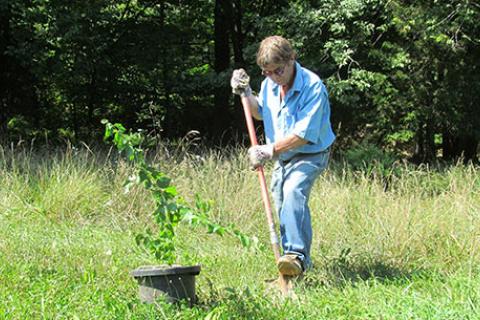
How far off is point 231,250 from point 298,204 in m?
1.21

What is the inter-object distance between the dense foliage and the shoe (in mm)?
5222

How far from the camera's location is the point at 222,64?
1598 cm

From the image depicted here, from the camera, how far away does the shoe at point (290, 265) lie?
4.60 metres

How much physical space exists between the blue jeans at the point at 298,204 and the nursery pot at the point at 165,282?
89cm

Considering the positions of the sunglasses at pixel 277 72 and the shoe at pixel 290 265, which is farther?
the sunglasses at pixel 277 72

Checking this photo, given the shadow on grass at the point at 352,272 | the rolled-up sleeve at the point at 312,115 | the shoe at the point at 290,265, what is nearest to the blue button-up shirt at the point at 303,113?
the rolled-up sleeve at the point at 312,115

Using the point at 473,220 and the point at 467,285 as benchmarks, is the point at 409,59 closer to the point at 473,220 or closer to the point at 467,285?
the point at 473,220

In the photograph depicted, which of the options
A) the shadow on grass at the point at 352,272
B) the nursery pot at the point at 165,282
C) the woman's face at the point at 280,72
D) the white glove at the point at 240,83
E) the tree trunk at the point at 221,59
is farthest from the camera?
the tree trunk at the point at 221,59

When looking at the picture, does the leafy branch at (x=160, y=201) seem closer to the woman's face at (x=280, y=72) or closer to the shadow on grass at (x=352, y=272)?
the shadow on grass at (x=352, y=272)

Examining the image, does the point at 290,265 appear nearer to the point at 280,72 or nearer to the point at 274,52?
the point at 280,72

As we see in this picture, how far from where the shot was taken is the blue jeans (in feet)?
15.8

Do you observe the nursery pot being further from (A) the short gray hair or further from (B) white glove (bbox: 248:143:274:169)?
(A) the short gray hair

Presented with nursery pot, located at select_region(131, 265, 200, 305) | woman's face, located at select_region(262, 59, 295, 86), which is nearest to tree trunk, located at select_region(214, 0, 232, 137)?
woman's face, located at select_region(262, 59, 295, 86)

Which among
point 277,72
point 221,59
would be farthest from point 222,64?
point 277,72
